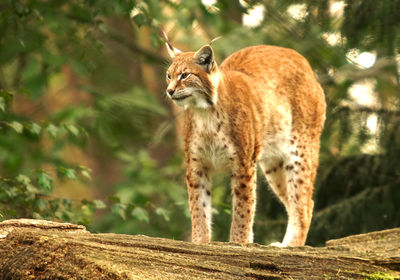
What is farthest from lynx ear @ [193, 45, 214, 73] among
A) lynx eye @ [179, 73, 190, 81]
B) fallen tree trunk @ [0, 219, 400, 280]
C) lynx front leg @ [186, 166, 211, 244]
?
fallen tree trunk @ [0, 219, 400, 280]

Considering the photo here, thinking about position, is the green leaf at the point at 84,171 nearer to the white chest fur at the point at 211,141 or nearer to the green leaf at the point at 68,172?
the green leaf at the point at 68,172

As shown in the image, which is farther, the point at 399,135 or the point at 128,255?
the point at 399,135

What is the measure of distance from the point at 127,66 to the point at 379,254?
25.1ft

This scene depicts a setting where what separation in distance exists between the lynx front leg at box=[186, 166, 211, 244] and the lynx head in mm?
578

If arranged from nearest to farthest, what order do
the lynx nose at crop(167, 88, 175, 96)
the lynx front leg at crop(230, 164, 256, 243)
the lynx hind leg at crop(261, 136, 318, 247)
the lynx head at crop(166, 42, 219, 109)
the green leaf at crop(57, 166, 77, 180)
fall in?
the green leaf at crop(57, 166, 77, 180)
the lynx nose at crop(167, 88, 175, 96)
the lynx head at crop(166, 42, 219, 109)
the lynx front leg at crop(230, 164, 256, 243)
the lynx hind leg at crop(261, 136, 318, 247)

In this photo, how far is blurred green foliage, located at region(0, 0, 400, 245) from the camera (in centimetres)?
573

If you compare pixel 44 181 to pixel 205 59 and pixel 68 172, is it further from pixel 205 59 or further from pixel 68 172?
pixel 205 59

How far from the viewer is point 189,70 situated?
582cm

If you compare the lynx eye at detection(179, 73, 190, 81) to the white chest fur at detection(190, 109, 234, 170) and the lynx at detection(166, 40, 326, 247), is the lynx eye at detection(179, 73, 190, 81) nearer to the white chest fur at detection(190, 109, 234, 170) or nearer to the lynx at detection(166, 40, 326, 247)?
the lynx at detection(166, 40, 326, 247)

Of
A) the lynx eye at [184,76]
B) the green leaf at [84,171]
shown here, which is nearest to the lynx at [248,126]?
the lynx eye at [184,76]

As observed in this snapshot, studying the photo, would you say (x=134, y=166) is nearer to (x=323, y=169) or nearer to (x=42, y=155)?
(x=42, y=155)

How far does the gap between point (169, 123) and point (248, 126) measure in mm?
1945

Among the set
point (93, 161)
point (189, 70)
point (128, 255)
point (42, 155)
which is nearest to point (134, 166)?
point (42, 155)

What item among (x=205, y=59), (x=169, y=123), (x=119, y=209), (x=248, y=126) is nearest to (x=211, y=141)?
(x=248, y=126)
